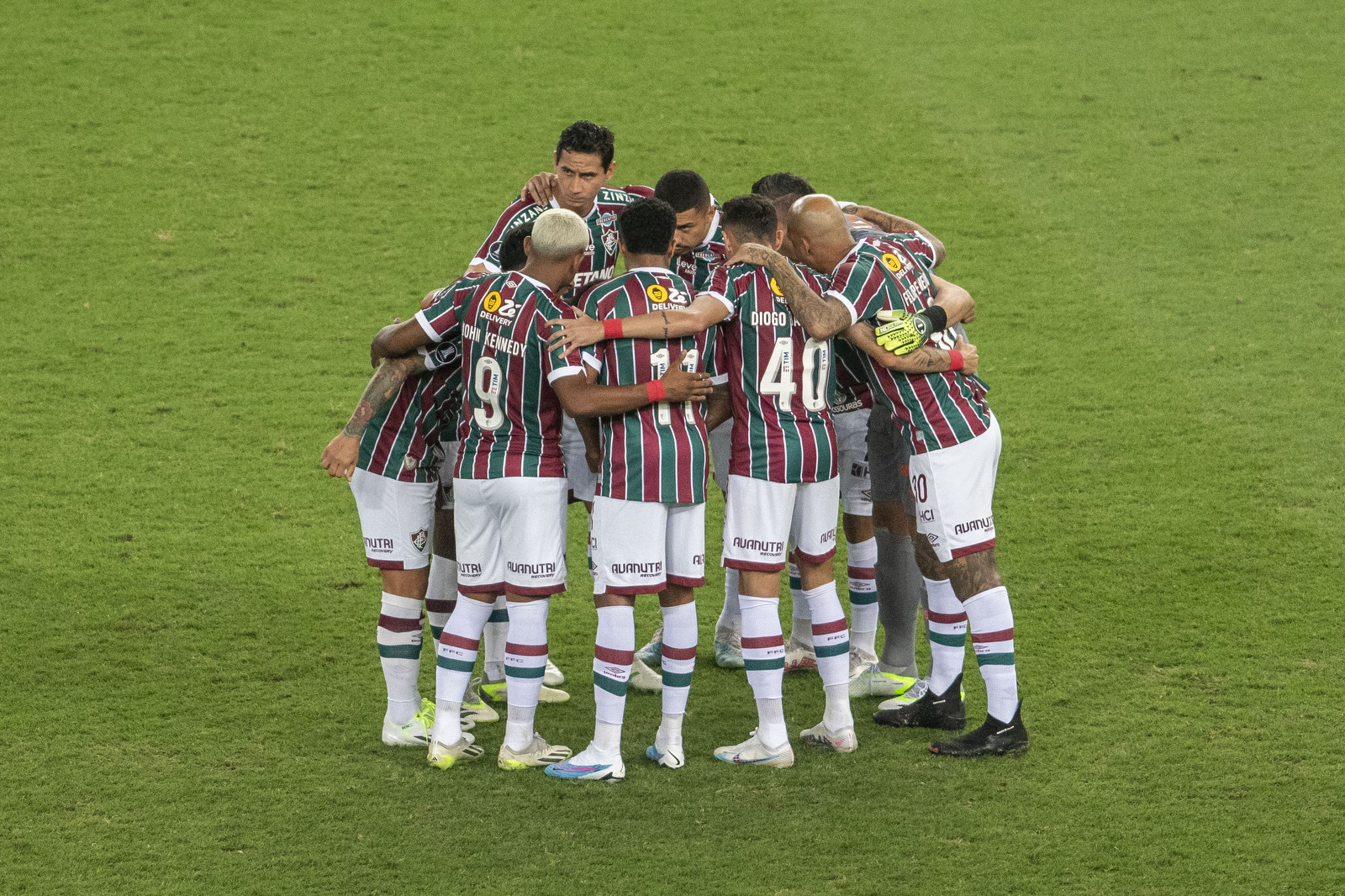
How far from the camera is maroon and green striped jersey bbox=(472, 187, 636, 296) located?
544 cm

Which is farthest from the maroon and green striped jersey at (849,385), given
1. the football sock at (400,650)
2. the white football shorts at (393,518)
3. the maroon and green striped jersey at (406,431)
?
the football sock at (400,650)

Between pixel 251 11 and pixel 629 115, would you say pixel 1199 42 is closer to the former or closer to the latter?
pixel 629 115

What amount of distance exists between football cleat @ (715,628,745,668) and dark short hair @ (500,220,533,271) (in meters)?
1.86

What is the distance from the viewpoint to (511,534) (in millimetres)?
4555

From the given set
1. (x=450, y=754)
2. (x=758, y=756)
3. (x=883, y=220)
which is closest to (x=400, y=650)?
(x=450, y=754)

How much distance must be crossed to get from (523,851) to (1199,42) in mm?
10446

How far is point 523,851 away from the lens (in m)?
4.07

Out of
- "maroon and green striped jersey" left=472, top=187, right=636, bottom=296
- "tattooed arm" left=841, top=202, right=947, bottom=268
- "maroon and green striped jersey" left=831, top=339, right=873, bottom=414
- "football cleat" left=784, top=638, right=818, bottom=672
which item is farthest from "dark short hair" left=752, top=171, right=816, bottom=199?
"football cleat" left=784, top=638, right=818, bottom=672

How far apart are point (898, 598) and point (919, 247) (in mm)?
1332

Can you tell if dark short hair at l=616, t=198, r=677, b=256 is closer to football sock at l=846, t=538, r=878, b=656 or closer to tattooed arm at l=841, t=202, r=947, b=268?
tattooed arm at l=841, t=202, r=947, b=268

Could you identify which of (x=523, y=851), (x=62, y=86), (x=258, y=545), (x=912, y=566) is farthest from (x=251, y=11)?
(x=523, y=851)

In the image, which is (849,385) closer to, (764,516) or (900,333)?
(900,333)

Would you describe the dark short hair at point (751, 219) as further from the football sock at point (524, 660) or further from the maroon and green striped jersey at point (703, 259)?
the football sock at point (524, 660)

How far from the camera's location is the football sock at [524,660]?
4.56m
